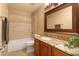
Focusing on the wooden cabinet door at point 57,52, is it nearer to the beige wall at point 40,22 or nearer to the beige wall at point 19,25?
the beige wall at point 40,22

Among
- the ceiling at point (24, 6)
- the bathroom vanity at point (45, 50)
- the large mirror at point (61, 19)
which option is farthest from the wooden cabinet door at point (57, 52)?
the ceiling at point (24, 6)

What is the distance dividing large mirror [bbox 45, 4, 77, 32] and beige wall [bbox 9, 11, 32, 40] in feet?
0.99

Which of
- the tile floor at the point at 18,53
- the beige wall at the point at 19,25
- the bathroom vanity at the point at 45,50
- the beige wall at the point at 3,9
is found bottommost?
the tile floor at the point at 18,53

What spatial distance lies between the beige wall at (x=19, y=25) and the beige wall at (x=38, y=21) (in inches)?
2.9

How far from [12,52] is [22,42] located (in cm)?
19

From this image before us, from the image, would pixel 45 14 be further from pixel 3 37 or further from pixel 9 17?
pixel 3 37

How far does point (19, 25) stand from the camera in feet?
4.62

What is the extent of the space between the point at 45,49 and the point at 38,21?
42 cm

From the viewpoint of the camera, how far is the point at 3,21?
1434 mm

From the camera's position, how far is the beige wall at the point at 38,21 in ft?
4.73

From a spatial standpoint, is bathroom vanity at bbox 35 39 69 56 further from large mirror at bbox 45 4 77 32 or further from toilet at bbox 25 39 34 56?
large mirror at bbox 45 4 77 32

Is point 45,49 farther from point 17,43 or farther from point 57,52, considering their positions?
point 17,43

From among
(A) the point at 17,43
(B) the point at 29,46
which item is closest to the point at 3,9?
(A) the point at 17,43

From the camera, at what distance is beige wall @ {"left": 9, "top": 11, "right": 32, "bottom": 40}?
1384 millimetres
